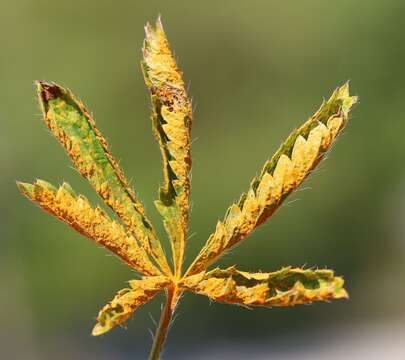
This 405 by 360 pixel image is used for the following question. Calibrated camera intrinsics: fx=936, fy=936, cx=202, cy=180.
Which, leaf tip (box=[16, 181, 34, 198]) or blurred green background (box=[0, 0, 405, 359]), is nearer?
leaf tip (box=[16, 181, 34, 198])

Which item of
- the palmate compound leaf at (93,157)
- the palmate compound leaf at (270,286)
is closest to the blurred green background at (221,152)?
the palmate compound leaf at (93,157)

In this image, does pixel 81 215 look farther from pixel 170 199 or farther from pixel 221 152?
pixel 221 152

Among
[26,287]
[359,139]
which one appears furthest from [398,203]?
[26,287]

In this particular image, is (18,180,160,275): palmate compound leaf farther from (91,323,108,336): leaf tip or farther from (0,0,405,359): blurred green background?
(0,0,405,359): blurred green background

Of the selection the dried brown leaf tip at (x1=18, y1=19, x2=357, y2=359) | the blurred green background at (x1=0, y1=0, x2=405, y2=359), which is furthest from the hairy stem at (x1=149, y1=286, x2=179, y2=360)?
the blurred green background at (x1=0, y1=0, x2=405, y2=359)

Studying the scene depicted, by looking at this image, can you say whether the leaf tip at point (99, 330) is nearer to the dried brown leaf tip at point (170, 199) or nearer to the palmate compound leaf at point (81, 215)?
the dried brown leaf tip at point (170, 199)

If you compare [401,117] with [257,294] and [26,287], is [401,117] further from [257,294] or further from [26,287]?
[257,294]
